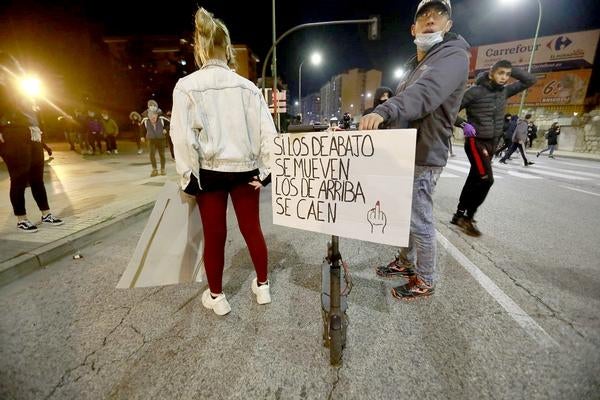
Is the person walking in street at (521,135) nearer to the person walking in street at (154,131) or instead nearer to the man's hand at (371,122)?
the man's hand at (371,122)

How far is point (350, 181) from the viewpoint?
5.18 ft

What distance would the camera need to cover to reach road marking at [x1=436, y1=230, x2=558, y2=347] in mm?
1814

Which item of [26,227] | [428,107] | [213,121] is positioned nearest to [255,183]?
[213,121]

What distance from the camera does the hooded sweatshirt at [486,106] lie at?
352 cm

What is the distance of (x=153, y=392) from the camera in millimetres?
1506

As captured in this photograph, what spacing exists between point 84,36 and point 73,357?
29444mm

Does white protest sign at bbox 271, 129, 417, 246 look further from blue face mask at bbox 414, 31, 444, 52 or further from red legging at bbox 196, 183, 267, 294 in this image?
blue face mask at bbox 414, 31, 444, 52

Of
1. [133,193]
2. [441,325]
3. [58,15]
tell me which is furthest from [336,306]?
[58,15]

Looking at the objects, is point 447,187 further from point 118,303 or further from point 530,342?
point 118,303

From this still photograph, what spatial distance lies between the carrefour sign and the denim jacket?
32137 millimetres

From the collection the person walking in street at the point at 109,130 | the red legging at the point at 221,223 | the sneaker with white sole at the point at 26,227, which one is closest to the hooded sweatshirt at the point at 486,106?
the red legging at the point at 221,223

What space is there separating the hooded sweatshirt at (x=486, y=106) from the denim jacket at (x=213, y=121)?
2.84m

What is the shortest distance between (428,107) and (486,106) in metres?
2.38

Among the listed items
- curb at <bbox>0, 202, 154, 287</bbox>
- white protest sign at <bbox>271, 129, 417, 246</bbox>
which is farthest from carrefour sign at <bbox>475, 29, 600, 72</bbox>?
curb at <bbox>0, 202, 154, 287</bbox>
